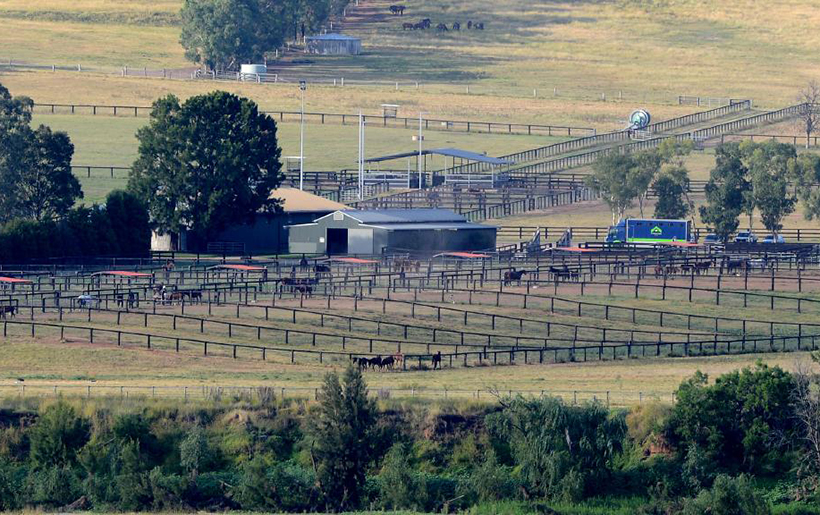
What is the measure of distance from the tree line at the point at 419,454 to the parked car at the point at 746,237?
4878cm

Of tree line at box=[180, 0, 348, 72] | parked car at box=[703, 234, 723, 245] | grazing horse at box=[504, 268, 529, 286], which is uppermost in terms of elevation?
tree line at box=[180, 0, 348, 72]

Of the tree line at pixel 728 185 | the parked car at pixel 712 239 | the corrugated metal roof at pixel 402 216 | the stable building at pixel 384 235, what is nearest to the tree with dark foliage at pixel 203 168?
the stable building at pixel 384 235

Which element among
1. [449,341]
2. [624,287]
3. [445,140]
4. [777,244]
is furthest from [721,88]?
[449,341]

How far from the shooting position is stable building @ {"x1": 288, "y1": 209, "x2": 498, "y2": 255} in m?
89.2

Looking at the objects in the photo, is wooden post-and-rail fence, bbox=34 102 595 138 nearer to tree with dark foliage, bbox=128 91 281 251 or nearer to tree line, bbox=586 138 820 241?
Result: tree line, bbox=586 138 820 241

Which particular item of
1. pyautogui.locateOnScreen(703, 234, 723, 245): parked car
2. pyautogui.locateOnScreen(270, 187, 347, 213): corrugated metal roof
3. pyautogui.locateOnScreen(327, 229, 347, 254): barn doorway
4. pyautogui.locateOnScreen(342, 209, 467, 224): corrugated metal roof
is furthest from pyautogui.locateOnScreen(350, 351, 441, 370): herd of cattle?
pyautogui.locateOnScreen(703, 234, 723, 245): parked car

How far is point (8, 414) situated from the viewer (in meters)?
44.3

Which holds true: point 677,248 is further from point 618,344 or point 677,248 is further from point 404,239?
point 618,344

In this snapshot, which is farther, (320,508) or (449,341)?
(449,341)

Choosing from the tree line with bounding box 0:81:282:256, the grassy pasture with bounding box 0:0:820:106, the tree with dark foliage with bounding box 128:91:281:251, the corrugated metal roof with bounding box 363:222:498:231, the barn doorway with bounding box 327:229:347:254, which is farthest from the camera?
the grassy pasture with bounding box 0:0:820:106

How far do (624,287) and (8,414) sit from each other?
34.2 meters

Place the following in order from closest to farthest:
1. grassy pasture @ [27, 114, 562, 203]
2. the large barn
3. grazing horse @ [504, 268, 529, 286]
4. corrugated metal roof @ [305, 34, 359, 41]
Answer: grazing horse @ [504, 268, 529, 286] < the large barn < grassy pasture @ [27, 114, 562, 203] < corrugated metal roof @ [305, 34, 359, 41]

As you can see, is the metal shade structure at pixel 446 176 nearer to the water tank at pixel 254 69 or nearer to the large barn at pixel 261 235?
the large barn at pixel 261 235

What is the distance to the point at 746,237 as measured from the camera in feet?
316
